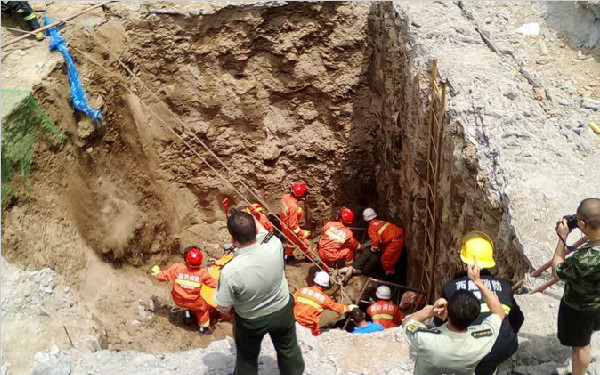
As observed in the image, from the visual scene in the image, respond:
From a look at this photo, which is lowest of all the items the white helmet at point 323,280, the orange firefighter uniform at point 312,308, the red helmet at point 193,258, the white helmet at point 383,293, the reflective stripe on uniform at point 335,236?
the white helmet at point 383,293

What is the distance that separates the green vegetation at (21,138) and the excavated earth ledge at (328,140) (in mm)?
212

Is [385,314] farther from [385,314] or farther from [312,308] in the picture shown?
[312,308]

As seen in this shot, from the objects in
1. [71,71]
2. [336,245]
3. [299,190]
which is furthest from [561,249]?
[71,71]

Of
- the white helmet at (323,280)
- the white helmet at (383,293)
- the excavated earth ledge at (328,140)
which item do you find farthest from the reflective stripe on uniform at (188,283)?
the white helmet at (383,293)

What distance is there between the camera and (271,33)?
Answer: 339 inches

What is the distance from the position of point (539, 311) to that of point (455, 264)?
1533 mm

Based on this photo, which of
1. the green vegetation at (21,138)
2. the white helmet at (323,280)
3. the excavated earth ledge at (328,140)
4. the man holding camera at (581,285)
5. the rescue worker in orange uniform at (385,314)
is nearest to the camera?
the man holding camera at (581,285)

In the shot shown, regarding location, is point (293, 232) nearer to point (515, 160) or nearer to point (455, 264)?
point (455, 264)

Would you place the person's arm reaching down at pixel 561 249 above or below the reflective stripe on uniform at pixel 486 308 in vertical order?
above

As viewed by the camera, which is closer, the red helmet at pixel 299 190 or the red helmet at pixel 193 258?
the red helmet at pixel 193 258

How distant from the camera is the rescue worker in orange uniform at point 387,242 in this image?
800cm

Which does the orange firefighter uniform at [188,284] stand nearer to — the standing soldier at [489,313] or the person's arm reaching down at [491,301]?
the standing soldier at [489,313]

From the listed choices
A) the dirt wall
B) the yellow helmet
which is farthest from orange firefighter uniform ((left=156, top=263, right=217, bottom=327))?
the yellow helmet

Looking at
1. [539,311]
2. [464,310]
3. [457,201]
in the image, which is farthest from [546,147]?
[464,310]
